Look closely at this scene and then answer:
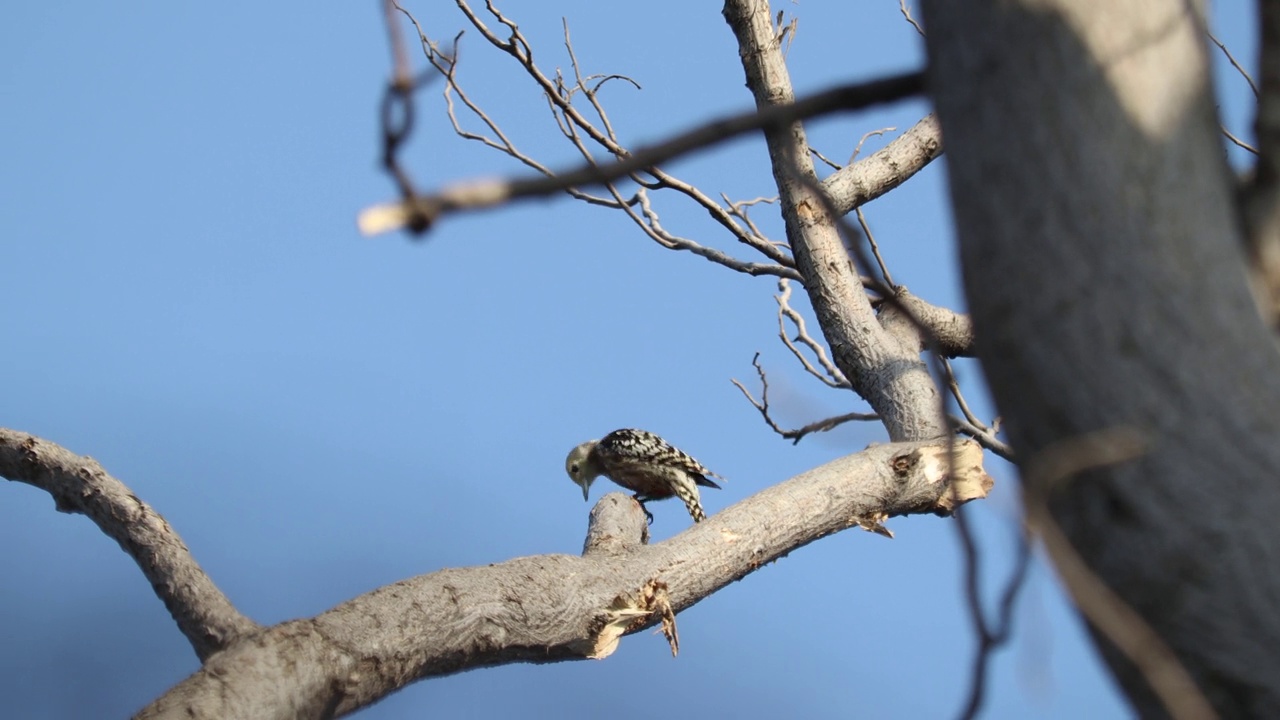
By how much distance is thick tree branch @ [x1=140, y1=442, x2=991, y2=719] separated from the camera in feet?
5.42

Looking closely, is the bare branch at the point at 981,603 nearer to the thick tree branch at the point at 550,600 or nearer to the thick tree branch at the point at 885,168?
the thick tree branch at the point at 550,600

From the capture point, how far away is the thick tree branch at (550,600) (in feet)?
5.42

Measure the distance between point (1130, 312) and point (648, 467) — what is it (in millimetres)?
3535

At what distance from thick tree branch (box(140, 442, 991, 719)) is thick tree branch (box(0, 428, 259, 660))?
111 millimetres

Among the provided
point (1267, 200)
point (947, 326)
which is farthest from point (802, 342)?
point (1267, 200)

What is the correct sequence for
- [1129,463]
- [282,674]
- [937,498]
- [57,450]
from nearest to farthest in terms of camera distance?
[1129,463] < [282,674] < [57,450] < [937,498]

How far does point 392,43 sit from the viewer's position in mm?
612

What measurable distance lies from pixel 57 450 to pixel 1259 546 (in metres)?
2.04

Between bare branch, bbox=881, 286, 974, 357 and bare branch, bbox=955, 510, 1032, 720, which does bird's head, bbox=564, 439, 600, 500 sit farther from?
bare branch, bbox=955, 510, 1032, 720

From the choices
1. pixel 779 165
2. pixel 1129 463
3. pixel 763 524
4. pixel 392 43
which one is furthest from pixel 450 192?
pixel 779 165

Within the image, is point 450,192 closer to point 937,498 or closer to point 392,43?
point 392,43

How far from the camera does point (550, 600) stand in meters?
2.04

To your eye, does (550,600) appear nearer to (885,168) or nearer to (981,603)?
(981,603)

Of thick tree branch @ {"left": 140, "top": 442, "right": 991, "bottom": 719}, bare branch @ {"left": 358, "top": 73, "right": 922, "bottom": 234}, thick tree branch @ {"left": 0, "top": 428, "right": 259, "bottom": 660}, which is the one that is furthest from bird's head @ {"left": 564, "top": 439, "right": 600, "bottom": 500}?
bare branch @ {"left": 358, "top": 73, "right": 922, "bottom": 234}
